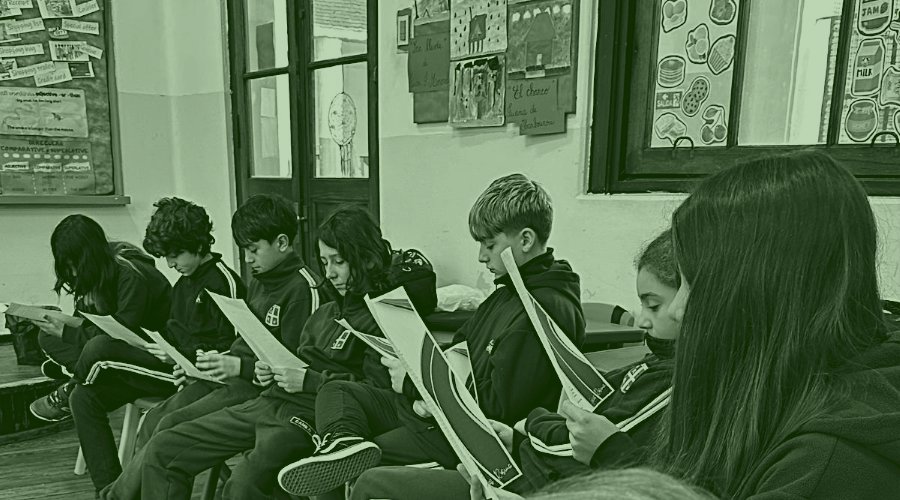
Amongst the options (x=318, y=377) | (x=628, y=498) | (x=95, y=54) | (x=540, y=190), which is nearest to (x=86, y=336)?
(x=318, y=377)

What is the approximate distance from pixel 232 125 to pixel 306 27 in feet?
2.89

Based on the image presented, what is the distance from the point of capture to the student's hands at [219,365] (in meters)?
1.87

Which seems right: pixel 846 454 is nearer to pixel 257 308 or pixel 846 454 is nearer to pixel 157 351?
pixel 257 308

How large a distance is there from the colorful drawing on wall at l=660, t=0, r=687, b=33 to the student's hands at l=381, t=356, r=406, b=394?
1.31 meters

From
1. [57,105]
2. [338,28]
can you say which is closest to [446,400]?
[338,28]

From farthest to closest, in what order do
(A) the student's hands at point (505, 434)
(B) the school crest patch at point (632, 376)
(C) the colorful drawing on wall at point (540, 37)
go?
(C) the colorful drawing on wall at point (540, 37)
(A) the student's hands at point (505, 434)
(B) the school crest patch at point (632, 376)

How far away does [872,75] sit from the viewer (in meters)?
1.67

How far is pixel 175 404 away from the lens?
205cm

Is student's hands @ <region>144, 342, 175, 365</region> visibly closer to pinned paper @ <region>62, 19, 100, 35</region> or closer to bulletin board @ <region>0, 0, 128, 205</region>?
bulletin board @ <region>0, 0, 128, 205</region>

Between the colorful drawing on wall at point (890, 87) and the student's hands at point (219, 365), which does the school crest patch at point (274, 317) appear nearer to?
the student's hands at point (219, 365)

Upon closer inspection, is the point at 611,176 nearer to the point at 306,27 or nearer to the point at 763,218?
the point at 763,218

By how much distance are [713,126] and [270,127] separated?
2.62m

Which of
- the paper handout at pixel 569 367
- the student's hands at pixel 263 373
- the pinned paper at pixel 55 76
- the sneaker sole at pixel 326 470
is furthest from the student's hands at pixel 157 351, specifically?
the pinned paper at pixel 55 76

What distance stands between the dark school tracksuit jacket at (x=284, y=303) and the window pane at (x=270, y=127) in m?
1.77
